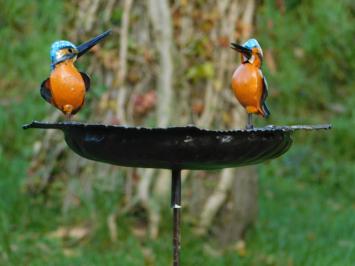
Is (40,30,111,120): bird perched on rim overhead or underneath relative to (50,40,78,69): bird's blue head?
underneath

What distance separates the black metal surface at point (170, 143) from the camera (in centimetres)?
206

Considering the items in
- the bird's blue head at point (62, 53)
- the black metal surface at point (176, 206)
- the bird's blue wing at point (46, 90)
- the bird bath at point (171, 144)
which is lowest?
the black metal surface at point (176, 206)

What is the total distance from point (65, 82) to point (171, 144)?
40 cm

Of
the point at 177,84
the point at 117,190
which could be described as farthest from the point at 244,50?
the point at 117,190


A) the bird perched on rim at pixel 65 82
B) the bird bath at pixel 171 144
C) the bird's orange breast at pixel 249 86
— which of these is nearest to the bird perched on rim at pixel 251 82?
the bird's orange breast at pixel 249 86

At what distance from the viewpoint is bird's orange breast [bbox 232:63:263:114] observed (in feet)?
7.70

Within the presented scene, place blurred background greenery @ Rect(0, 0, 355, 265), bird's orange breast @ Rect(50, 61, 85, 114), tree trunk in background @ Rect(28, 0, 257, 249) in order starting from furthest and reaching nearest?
tree trunk in background @ Rect(28, 0, 257, 249) < blurred background greenery @ Rect(0, 0, 355, 265) < bird's orange breast @ Rect(50, 61, 85, 114)

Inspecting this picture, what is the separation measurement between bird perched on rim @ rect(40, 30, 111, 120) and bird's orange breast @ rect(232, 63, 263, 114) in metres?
0.45

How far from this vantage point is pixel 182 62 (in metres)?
4.22

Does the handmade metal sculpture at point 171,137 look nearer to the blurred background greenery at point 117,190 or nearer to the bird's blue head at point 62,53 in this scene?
the bird's blue head at point 62,53

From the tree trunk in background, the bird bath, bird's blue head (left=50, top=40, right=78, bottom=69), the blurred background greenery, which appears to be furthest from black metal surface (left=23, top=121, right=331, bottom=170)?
the tree trunk in background

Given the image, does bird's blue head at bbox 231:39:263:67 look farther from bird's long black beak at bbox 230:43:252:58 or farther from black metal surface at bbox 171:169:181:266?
black metal surface at bbox 171:169:181:266

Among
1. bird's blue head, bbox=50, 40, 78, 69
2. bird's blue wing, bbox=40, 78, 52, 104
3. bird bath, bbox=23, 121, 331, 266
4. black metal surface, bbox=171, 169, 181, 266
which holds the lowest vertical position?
black metal surface, bbox=171, 169, 181, 266

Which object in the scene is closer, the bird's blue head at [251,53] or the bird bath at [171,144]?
the bird bath at [171,144]
